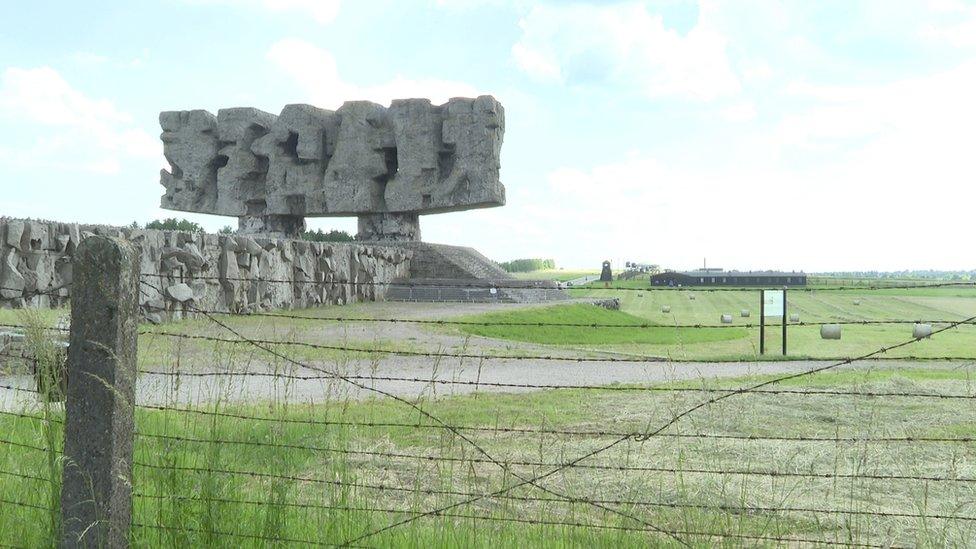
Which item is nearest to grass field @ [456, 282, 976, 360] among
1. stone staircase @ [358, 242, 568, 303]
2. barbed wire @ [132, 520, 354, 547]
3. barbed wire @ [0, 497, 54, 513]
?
stone staircase @ [358, 242, 568, 303]

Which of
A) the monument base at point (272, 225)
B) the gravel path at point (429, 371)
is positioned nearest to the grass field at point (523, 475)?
the gravel path at point (429, 371)

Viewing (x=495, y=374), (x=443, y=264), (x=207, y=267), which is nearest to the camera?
(x=495, y=374)

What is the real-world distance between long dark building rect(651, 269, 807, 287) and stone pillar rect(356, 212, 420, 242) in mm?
23056

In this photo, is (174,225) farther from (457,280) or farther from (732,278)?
(732,278)

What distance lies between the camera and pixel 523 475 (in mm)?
5207

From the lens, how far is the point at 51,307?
12.7 meters

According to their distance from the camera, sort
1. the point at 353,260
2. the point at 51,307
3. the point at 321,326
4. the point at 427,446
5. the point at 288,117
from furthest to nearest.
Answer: the point at 288,117, the point at 353,260, the point at 321,326, the point at 51,307, the point at 427,446

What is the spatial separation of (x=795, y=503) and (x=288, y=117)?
25.3 metres

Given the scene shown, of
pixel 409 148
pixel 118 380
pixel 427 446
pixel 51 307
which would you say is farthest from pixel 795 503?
pixel 409 148

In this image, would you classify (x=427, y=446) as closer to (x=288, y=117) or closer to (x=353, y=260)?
(x=353, y=260)

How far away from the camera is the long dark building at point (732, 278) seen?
4838cm

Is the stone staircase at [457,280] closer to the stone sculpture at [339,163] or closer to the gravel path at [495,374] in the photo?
the stone sculpture at [339,163]

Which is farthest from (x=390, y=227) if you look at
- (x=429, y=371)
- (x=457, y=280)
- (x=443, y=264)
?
(x=429, y=371)

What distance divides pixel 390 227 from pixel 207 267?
11.5 metres
